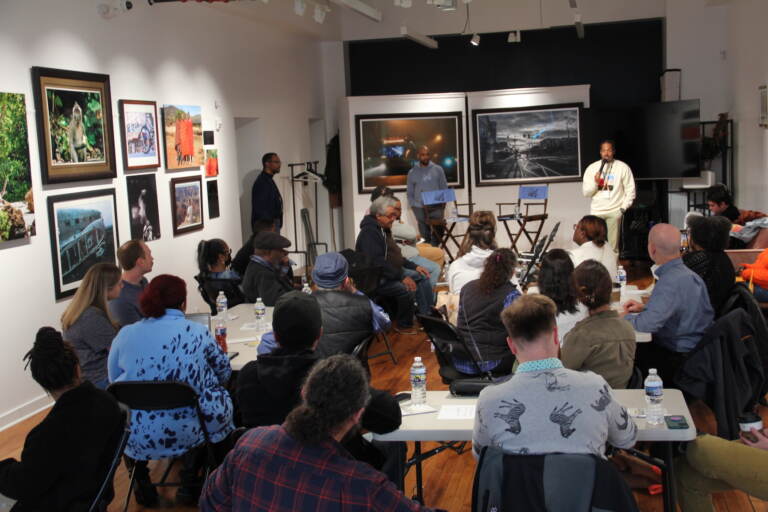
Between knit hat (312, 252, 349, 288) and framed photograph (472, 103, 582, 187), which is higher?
framed photograph (472, 103, 582, 187)

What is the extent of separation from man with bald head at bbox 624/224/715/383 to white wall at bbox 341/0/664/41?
9418 millimetres

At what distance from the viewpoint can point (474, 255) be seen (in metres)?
6.05

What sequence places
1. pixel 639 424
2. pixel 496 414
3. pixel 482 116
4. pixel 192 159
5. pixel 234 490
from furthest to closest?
pixel 482 116
pixel 192 159
pixel 639 424
pixel 496 414
pixel 234 490

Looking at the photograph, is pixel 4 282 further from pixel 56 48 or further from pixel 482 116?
pixel 482 116

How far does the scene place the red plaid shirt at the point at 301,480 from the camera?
229 cm

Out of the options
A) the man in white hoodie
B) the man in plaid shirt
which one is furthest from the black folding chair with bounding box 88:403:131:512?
the man in white hoodie

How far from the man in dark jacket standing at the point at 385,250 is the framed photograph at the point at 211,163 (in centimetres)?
264

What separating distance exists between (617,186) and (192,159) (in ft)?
19.1

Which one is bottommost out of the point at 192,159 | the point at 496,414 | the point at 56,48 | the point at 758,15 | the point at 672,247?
the point at 496,414

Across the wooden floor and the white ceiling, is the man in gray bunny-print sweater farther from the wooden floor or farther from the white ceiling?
the white ceiling

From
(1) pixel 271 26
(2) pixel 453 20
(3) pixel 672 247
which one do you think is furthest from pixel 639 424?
(2) pixel 453 20

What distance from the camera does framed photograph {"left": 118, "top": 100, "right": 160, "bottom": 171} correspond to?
26.0 feet

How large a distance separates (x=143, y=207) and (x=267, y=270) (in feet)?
7.63

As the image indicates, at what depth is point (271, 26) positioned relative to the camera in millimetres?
11883
